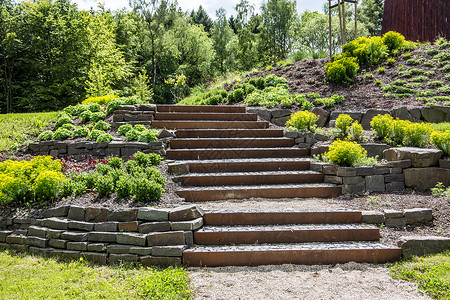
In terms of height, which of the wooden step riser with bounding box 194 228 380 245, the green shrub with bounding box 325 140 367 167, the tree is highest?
the tree

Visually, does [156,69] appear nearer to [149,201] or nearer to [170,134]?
[170,134]

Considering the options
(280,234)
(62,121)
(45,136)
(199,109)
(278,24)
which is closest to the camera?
(280,234)

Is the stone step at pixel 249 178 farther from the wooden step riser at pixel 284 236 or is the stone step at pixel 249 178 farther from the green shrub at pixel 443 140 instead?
the green shrub at pixel 443 140

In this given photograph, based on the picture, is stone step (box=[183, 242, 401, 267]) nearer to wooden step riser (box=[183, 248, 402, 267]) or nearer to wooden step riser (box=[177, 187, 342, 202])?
wooden step riser (box=[183, 248, 402, 267])

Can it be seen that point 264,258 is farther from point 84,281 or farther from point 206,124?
point 206,124

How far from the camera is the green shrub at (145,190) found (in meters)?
4.60

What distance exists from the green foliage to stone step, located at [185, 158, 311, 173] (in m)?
2.42

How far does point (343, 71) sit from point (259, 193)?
684 centimetres

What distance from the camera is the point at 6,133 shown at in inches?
300

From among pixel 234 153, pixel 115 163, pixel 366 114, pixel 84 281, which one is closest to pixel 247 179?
pixel 234 153

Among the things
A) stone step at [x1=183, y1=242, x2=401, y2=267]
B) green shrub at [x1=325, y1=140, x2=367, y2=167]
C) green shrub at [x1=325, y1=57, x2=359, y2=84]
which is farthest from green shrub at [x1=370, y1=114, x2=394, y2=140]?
green shrub at [x1=325, y1=57, x2=359, y2=84]

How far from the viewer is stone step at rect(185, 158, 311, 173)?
20.6 feet

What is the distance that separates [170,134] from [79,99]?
1306 cm

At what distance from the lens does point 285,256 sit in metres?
3.96
